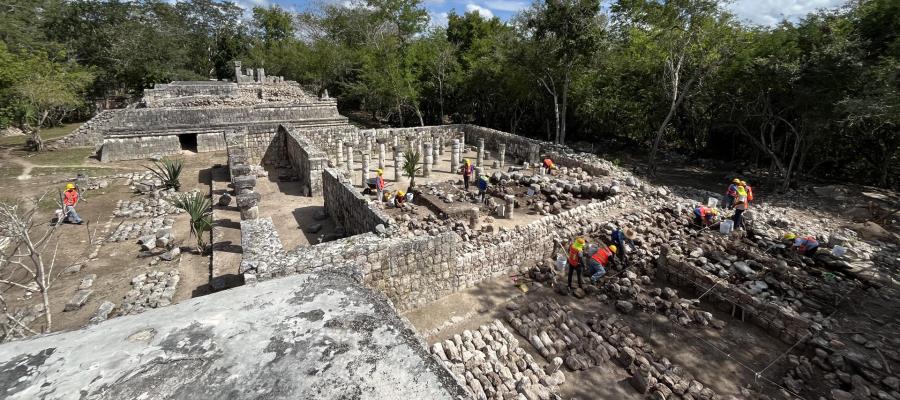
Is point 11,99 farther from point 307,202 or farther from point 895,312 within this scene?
point 895,312

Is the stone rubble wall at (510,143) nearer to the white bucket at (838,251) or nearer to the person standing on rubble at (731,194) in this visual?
the person standing on rubble at (731,194)

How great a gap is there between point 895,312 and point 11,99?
2959 cm

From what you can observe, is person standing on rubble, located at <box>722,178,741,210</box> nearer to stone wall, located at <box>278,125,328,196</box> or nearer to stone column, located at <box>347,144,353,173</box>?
stone wall, located at <box>278,125,328,196</box>

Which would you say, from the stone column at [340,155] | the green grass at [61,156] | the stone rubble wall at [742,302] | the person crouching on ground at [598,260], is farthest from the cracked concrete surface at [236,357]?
the green grass at [61,156]

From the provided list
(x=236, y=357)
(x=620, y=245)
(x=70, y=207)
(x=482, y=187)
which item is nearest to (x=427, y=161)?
(x=482, y=187)

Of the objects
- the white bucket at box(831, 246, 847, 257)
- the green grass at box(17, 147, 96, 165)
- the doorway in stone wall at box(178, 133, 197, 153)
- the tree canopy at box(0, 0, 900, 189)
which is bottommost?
the white bucket at box(831, 246, 847, 257)

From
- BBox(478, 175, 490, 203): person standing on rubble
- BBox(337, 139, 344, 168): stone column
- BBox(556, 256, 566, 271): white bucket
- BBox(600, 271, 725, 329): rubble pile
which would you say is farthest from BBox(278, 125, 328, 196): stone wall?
BBox(600, 271, 725, 329): rubble pile

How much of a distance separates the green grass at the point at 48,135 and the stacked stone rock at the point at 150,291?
18213mm

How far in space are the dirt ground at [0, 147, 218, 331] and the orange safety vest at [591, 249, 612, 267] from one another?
737 centimetres

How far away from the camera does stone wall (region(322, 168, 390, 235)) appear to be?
861 cm

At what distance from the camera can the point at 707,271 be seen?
310 inches

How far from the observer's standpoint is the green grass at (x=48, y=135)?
1975 cm

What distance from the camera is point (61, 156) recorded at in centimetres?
1734

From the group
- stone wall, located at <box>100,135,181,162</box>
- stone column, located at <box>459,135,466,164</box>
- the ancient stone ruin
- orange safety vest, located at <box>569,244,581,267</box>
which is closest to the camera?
the ancient stone ruin
